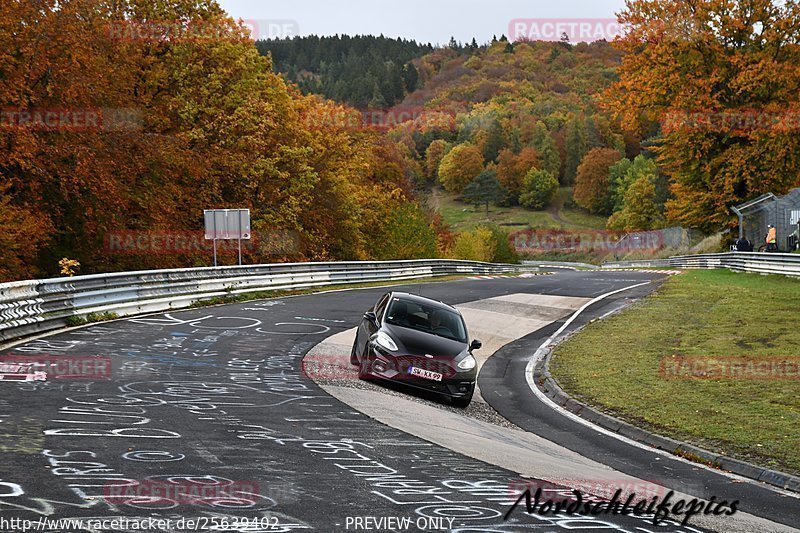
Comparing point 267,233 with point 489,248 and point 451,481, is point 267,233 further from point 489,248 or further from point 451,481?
point 489,248

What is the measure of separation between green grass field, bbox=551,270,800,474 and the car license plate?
8.37 feet

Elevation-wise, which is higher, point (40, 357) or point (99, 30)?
point (99, 30)

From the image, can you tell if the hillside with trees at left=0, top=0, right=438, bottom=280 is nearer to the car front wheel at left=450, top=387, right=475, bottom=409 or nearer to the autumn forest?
the autumn forest

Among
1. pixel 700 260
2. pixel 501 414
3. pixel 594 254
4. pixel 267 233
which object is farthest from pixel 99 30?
pixel 594 254

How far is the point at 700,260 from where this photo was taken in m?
53.7

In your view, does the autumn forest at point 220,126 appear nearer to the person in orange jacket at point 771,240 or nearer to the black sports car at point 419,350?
the person in orange jacket at point 771,240

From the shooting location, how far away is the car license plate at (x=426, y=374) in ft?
43.4

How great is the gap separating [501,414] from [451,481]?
550 centimetres

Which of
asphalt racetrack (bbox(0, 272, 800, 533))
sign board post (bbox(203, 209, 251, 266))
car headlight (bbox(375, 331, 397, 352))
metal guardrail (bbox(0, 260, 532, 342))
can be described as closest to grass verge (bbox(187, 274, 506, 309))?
metal guardrail (bbox(0, 260, 532, 342))

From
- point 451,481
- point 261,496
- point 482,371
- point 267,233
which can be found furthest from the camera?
point 267,233

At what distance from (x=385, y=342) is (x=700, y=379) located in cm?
565

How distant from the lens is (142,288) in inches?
854

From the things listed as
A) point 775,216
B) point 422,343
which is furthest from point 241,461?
point 775,216

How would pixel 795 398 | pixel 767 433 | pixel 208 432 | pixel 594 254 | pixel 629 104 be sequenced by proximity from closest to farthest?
pixel 208 432 < pixel 767 433 < pixel 795 398 < pixel 629 104 < pixel 594 254
